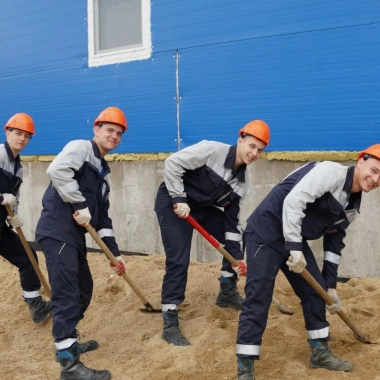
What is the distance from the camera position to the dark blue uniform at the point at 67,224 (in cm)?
397

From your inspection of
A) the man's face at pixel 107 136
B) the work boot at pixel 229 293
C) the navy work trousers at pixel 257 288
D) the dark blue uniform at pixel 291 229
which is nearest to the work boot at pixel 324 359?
the dark blue uniform at pixel 291 229

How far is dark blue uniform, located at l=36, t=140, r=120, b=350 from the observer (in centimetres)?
397

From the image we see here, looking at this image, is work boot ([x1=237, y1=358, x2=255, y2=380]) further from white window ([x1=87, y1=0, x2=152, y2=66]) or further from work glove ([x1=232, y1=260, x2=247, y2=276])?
white window ([x1=87, y1=0, x2=152, y2=66])

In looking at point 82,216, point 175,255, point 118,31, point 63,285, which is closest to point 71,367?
point 63,285

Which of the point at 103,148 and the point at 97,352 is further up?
the point at 103,148

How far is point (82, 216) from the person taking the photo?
4.06 metres

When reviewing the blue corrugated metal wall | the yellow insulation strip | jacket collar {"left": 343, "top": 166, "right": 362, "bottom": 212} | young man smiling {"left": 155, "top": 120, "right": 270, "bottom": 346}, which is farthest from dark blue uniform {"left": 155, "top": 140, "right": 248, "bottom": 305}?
the blue corrugated metal wall

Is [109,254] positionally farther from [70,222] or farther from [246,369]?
[246,369]

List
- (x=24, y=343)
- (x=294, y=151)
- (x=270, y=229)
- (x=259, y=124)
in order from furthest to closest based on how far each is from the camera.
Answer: (x=294, y=151) < (x=24, y=343) < (x=259, y=124) < (x=270, y=229)

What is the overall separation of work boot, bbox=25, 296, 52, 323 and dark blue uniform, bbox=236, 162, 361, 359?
2.56 metres

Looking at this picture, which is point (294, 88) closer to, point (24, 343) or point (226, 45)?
point (226, 45)

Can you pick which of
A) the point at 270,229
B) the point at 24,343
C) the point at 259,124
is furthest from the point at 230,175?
the point at 24,343

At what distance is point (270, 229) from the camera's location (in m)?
3.73

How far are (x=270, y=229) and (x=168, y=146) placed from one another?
361cm
